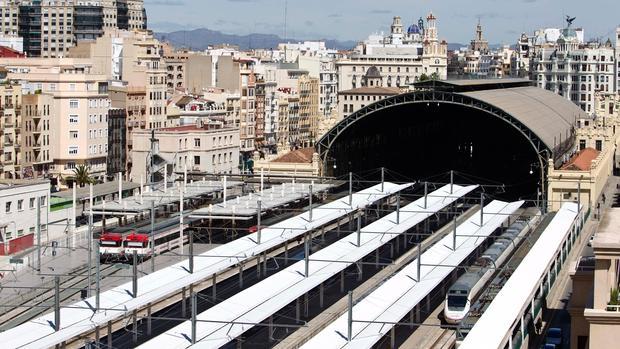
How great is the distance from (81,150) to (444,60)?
354ft

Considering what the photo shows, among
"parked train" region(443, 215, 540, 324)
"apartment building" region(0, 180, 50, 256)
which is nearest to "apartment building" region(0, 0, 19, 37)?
"apartment building" region(0, 180, 50, 256)

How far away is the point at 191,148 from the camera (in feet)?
314

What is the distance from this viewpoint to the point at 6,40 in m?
148

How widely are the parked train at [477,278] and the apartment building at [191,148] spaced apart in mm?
35461

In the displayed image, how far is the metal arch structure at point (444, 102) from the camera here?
7906cm

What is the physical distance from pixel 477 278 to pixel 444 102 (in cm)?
3163

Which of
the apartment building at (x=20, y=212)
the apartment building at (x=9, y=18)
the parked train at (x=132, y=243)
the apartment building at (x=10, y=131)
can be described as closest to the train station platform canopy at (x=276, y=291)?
the parked train at (x=132, y=243)

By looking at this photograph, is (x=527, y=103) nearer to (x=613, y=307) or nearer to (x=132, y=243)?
(x=132, y=243)

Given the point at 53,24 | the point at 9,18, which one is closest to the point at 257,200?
the point at 53,24

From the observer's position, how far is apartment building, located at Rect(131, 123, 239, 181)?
93750 millimetres

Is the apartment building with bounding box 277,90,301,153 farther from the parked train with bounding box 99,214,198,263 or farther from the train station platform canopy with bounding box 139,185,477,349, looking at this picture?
the parked train with bounding box 99,214,198,263

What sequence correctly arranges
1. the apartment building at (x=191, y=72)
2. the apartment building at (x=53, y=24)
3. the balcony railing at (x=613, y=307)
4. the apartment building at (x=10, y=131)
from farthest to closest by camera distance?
the apartment building at (x=53, y=24), the apartment building at (x=191, y=72), the apartment building at (x=10, y=131), the balcony railing at (x=613, y=307)

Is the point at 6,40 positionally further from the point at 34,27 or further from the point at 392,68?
the point at 392,68

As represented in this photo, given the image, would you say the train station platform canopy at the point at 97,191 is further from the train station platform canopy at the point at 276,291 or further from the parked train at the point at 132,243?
the train station platform canopy at the point at 276,291
